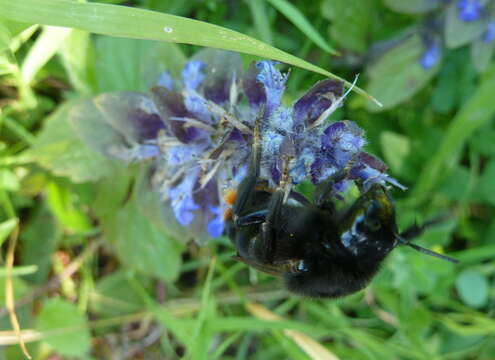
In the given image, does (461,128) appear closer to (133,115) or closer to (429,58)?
(429,58)

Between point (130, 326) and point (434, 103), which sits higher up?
point (434, 103)

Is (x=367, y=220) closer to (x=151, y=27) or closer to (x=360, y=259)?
(x=360, y=259)

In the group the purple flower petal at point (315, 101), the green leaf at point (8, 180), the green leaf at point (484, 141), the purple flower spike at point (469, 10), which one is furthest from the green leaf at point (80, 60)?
the green leaf at point (484, 141)

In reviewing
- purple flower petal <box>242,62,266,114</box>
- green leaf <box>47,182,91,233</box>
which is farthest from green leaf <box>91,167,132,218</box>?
purple flower petal <box>242,62,266,114</box>

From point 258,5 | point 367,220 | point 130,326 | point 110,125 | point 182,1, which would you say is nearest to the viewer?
point 367,220

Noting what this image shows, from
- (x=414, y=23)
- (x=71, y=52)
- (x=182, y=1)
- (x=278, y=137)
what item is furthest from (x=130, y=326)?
(x=414, y=23)

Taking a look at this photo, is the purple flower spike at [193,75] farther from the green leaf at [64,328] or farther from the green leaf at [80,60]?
the green leaf at [64,328]
